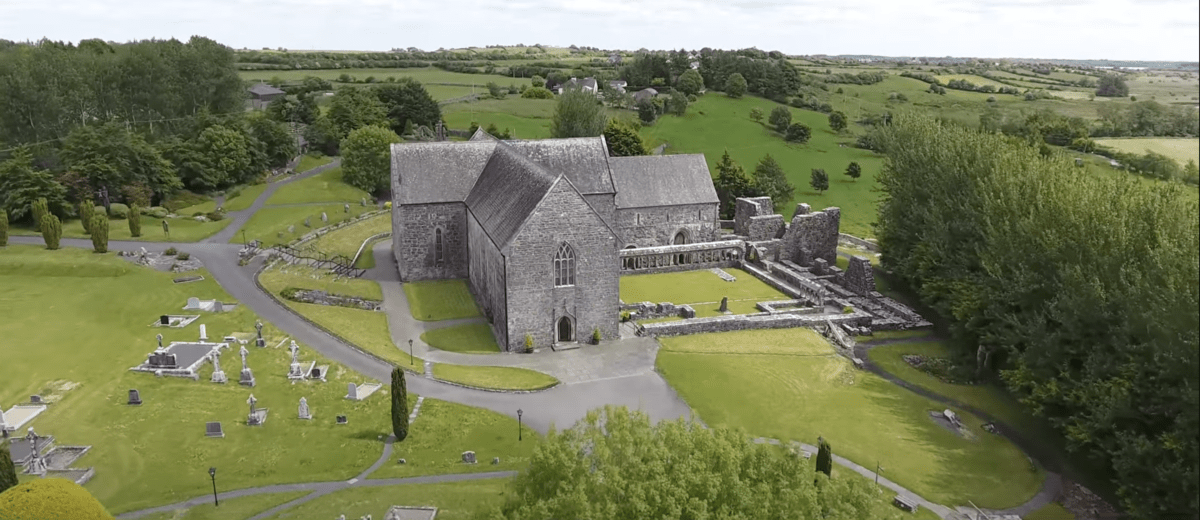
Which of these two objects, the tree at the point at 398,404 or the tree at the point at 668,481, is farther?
the tree at the point at 398,404

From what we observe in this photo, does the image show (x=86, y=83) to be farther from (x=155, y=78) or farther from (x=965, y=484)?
(x=965, y=484)

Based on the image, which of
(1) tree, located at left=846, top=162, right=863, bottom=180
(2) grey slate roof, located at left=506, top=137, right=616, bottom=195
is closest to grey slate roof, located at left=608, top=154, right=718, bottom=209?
(2) grey slate roof, located at left=506, top=137, right=616, bottom=195

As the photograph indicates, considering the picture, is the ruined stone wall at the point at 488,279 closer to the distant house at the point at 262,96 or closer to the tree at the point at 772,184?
the tree at the point at 772,184

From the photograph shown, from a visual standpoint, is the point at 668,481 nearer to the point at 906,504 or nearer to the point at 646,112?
the point at 906,504

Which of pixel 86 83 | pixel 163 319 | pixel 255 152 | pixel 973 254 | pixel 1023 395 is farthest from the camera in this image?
pixel 255 152

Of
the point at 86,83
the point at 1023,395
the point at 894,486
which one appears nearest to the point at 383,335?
the point at 894,486

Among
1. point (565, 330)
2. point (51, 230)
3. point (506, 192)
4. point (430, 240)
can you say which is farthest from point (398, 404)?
point (51, 230)

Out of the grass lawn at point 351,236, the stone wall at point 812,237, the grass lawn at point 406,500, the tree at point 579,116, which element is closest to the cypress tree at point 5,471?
the grass lawn at point 406,500
